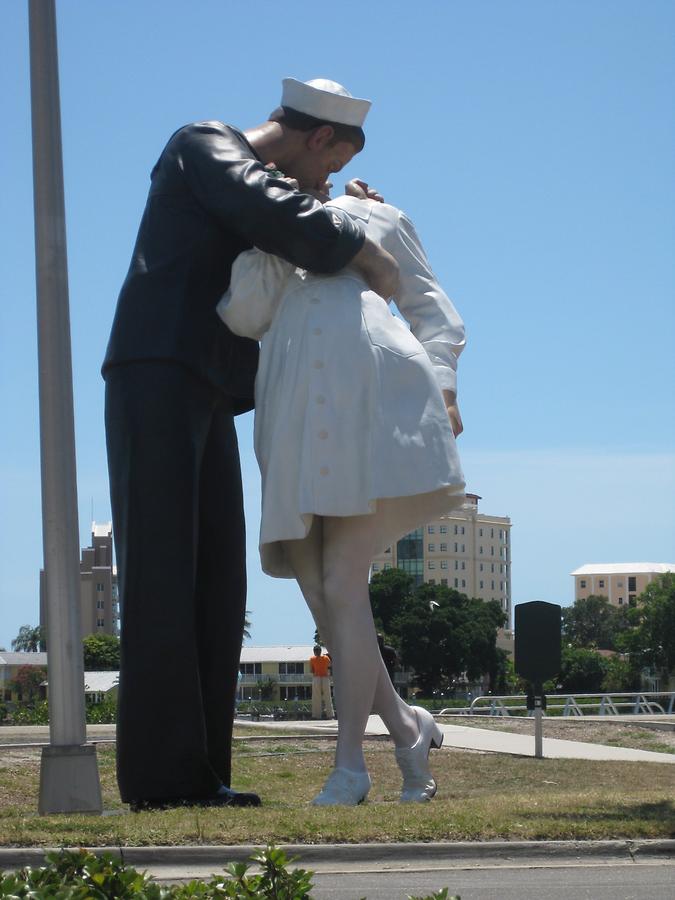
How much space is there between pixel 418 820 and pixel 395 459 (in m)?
1.55

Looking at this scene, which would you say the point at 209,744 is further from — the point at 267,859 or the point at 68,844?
the point at 267,859

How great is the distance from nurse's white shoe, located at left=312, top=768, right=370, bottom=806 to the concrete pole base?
1.13 meters

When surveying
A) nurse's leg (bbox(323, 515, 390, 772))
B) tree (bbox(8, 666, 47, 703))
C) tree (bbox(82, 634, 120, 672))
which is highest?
nurse's leg (bbox(323, 515, 390, 772))

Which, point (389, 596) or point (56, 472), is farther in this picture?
point (389, 596)

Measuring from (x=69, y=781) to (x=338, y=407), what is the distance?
83.4 inches

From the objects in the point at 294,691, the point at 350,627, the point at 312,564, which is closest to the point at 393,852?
the point at 350,627

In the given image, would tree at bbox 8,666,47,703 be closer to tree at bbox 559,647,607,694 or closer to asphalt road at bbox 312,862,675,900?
tree at bbox 559,647,607,694

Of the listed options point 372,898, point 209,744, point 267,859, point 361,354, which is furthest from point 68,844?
point 361,354

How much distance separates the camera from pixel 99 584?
459ft

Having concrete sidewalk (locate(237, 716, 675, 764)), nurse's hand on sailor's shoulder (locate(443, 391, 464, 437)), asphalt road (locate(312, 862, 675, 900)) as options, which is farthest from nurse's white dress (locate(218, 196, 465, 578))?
concrete sidewalk (locate(237, 716, 675, 764))

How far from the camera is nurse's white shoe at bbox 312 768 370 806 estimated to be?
5.79m

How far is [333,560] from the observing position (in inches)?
234

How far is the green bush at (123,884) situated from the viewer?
3.13m

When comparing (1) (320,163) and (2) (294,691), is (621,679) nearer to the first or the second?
(2) (294,691)
